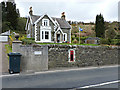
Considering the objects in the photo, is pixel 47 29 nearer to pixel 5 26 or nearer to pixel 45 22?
pixel 45 22

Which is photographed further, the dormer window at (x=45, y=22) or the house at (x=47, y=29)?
the dormer window at (x=45, y=22)

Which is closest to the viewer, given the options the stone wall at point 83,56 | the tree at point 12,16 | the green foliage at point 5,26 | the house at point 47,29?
the stone wall at point 83,56

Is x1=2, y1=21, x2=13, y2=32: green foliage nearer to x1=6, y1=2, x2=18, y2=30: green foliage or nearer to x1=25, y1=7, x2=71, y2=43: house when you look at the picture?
x1=6, y1=2, x2=18, y2=30: green foliage

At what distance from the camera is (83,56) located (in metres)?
14.0

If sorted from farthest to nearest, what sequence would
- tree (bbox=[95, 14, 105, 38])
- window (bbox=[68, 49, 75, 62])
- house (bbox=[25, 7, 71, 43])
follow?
tree (bbox=[95, 14, 105, 38]) → house (bbox=[25, 7, 71, 43]) → window (bbox=[68, 49, 75, 62])

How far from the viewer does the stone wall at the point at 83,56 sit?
40.6 feet

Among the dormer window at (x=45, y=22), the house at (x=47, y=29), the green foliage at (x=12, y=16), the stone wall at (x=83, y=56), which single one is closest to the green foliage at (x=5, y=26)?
the green foliage at (x=12, y=16)

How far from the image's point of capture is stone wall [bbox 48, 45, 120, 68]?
12.4 meters

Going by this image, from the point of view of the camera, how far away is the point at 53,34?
25219 mm

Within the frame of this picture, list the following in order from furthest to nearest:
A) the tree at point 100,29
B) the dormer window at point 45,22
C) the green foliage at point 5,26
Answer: the tree at point 100,29 < the green foliage at point 5,26 < the dormer window at point 45,22

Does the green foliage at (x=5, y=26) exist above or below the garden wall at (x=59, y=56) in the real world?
above

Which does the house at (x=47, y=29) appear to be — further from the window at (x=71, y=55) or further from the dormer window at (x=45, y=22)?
the window at (x=71, y=55)

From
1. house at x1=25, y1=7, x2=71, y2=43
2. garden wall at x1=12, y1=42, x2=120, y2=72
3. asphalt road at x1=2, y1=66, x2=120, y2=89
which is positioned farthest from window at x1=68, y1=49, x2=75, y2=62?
house at x1=25, y1=7, x2=71, y2=43

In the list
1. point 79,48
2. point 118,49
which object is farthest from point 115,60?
point 79,48
